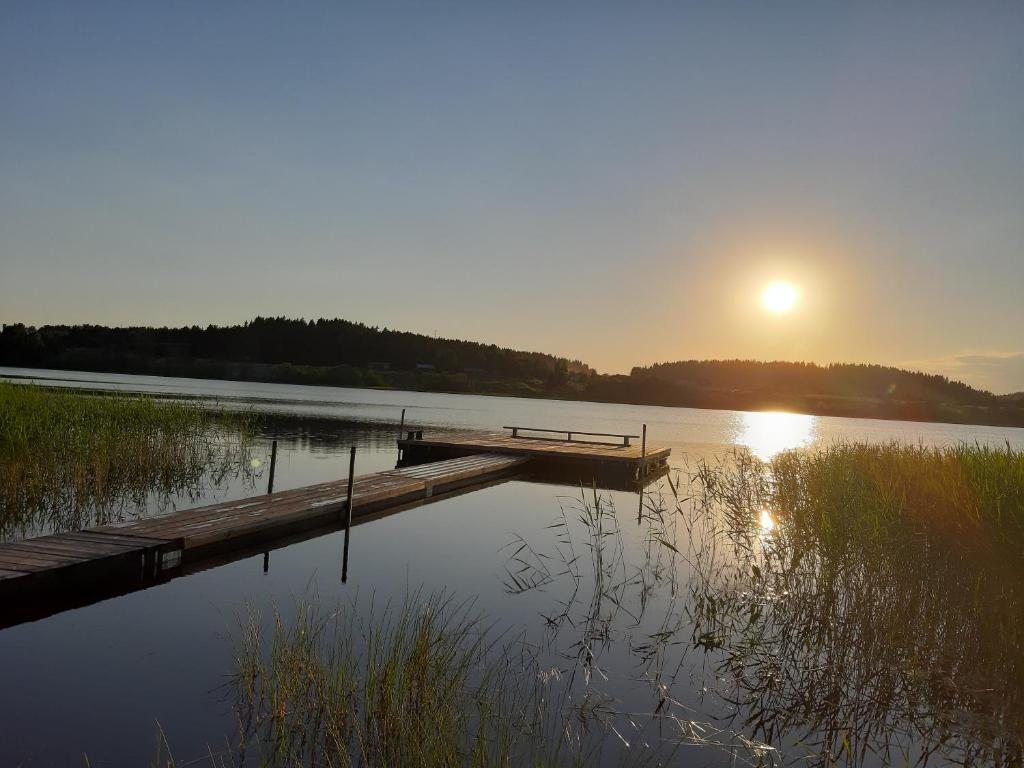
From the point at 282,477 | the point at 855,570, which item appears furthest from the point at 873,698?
the point at 282,477

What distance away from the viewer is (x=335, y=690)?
495cm

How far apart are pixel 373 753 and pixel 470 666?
1.68 meters

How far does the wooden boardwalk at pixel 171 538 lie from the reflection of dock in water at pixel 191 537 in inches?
0.4

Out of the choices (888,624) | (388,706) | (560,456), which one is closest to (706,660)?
(888,624)

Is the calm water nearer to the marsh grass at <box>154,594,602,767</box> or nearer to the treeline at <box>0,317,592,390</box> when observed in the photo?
the marsh grass at <box>154,594,602,767</box>

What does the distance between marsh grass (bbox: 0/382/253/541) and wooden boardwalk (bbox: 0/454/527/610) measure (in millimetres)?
2366

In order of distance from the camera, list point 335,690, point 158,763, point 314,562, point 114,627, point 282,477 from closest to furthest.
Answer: point 158,763 < point 335,690 < point 114,627 < point 314,562 < point 282,477

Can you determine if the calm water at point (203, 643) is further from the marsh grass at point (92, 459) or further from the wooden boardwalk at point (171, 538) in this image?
the marsh grass at point (92, 459)

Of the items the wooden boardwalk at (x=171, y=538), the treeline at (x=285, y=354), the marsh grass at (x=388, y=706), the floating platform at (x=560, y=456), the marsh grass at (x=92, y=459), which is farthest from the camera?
the treeline at (x=285, y=354)

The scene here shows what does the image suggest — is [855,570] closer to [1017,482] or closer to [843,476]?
[1017,482]

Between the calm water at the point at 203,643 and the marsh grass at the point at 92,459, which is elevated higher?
the marsh grass at the point at 92,459

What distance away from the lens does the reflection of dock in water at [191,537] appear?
7082 millimetres

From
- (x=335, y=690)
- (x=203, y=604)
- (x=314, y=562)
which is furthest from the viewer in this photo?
(x=314, y=562)

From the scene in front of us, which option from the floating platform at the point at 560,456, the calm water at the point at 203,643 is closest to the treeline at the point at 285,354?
the floating platform at the point at 560,456
